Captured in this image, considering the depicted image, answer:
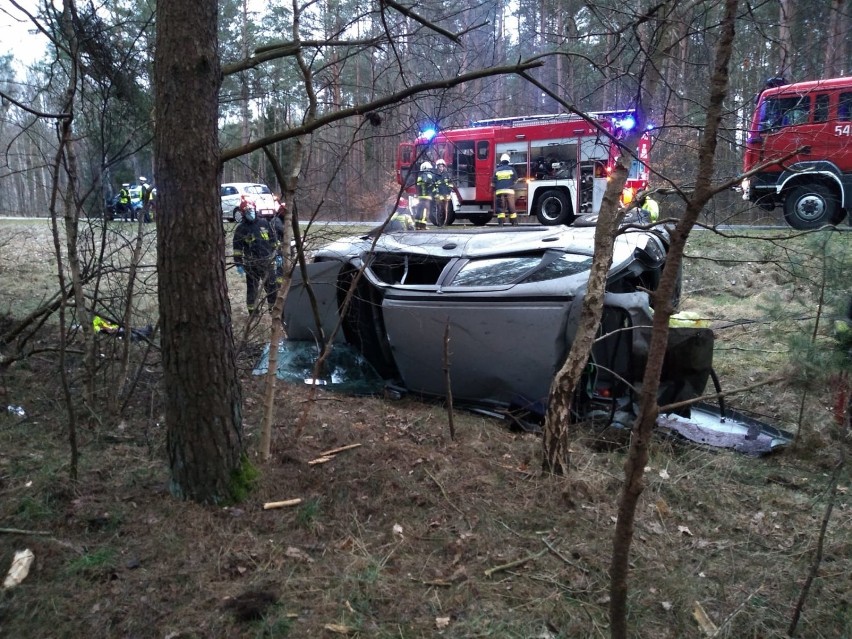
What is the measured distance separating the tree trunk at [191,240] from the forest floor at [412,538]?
0.45 m

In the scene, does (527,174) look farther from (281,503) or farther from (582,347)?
(281,503)

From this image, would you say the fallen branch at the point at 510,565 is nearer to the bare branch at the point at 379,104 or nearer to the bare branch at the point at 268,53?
the bare branch at the point at 379,104

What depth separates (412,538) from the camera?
10.0 ft

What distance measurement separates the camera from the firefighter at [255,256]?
4672 millimetres

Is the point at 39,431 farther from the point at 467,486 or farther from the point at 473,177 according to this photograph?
the point at 473,177

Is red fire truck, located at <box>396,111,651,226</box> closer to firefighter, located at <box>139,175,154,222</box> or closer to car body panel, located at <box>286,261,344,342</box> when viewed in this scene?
car body panel, located at <box>286,261,344,342</box>

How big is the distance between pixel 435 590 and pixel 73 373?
371 cm

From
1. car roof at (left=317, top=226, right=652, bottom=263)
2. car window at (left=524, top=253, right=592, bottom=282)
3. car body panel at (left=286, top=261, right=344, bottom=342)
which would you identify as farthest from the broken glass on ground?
car window at (left=524, top=253, right=592, bottom=282)

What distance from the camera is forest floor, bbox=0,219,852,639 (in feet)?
8.18

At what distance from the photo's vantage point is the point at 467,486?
11.6 ft

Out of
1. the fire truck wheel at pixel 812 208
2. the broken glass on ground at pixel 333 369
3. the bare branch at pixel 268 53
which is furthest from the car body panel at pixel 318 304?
the fire truck wheel at pixel 812 208

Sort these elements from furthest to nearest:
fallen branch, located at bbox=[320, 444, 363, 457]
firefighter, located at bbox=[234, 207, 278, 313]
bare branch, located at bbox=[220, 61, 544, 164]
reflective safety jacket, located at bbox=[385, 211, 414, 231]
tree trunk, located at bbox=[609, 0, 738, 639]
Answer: reflective safety jacket, located at bbox=[385, 211, 414, 231] < firefighter, located at bbox=[234, 207, 278, 313] < fallen branch, located at bbox=[320, 444, 363, 457] < bare branch, located at bbox=[220, 61, 544, 164] < tree trunk, located at bbox=[609, 0, 738, 639]

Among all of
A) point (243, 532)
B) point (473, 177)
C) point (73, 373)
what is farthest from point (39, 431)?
point (473, 177)

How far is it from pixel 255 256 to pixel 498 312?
268 centimetres
